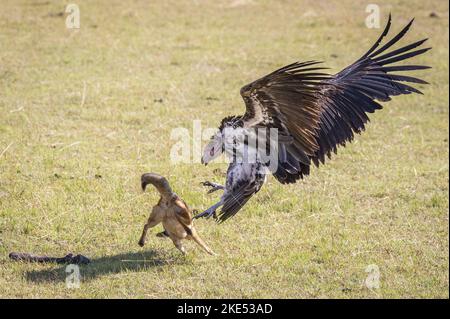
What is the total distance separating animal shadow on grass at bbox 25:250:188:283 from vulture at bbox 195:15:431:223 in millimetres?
591

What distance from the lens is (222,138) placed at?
22.8ft

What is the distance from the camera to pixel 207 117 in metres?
11.8

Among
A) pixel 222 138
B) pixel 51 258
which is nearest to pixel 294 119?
pixel 222 138

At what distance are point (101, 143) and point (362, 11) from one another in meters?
10.5

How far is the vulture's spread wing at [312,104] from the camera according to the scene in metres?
6.24

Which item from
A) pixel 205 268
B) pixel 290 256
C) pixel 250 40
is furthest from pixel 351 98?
pixel 250 40

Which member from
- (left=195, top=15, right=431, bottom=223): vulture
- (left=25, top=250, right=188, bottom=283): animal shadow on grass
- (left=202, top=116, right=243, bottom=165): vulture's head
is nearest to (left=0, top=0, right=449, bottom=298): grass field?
(left=25, top=250, right=188, bottom=283): animal shadow on grass

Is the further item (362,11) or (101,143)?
(362,11)

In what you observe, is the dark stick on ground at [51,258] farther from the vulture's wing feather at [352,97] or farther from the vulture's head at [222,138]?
the vulture's wing feather at [352,97]

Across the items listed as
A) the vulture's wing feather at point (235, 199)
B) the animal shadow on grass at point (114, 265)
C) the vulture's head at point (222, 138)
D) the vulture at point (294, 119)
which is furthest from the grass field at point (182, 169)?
the vulture's head at point (222, 138)

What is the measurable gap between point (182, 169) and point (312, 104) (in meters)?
3.39

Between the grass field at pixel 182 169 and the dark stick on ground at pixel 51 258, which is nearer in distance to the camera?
the dark stick on ground at pixel 51 258

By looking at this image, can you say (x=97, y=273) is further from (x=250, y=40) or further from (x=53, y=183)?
(x=250, y=40)

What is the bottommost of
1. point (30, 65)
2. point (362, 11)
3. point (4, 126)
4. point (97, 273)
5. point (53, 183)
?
point (97, 273)
